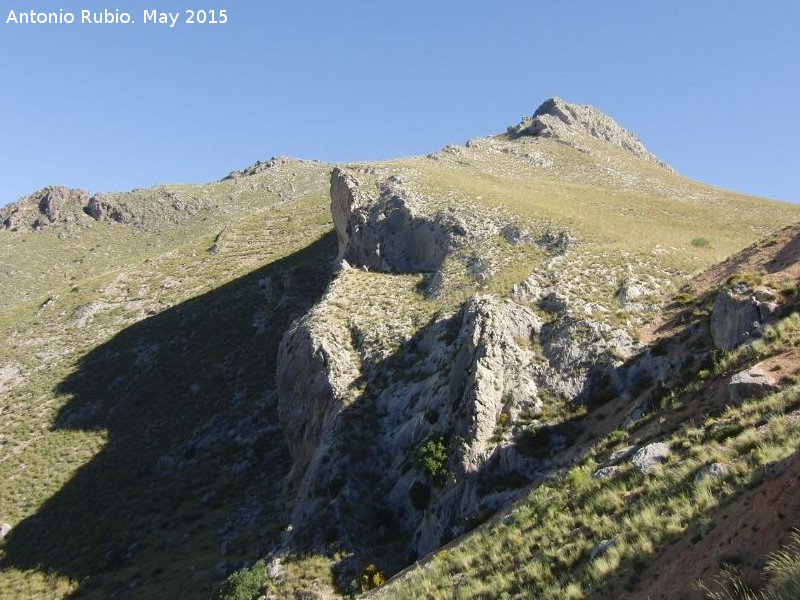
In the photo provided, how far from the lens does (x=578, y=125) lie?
117875 millimetres

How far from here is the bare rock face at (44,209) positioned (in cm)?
12812

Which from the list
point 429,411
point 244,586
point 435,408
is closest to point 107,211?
point 429,411

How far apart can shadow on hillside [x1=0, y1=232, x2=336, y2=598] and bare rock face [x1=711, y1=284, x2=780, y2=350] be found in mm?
27069

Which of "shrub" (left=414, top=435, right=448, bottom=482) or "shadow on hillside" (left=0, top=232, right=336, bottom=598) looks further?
"shadow on hillside" (left=0, top=232, right=336, bottom=598)

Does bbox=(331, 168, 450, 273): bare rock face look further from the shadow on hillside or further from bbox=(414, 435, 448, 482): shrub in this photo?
bbox=(414, 435, 448, 482): shrub

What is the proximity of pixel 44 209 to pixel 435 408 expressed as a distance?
138550 mm

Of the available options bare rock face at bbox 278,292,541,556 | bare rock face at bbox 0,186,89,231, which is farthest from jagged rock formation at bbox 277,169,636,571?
bare rock face at bbox 0,186,89,231

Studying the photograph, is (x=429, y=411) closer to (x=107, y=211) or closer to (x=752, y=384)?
(x=752, y=384)

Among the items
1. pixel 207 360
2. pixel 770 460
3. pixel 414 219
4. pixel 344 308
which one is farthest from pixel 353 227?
pixel 770 460

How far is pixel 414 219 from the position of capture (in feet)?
167

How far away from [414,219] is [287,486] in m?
26.3

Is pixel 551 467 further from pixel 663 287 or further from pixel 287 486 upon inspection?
pixel 287 486

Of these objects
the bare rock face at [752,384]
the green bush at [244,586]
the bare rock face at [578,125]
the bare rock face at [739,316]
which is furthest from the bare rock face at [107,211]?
the bare rock face at [752,384]

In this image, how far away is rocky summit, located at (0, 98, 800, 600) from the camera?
45.1 ft
